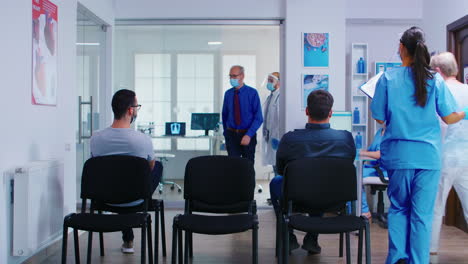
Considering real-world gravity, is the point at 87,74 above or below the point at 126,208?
above

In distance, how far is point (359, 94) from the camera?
6293mm

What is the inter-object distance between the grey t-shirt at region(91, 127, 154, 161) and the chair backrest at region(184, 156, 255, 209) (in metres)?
0.38

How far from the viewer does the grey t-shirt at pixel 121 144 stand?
3.57m

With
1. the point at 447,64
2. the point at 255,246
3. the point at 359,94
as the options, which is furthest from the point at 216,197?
the point at 359,94

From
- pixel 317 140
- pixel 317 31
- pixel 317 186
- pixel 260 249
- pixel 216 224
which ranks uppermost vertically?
pixel 317 31

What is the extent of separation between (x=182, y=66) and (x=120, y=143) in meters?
2.70

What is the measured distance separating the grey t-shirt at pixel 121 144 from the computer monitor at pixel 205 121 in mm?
2499

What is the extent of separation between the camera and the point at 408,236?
3.02m

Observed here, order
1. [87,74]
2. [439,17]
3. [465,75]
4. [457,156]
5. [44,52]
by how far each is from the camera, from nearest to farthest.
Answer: [457,156] < [44,52] < [465,75] < [87,74] < [439,17]

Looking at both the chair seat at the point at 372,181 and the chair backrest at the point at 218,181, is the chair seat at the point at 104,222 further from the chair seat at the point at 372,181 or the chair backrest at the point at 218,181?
the chair seat at the point at 372,181

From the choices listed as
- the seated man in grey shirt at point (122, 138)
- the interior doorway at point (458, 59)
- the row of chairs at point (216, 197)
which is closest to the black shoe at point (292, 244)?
the row of chairs at point (216, 197)

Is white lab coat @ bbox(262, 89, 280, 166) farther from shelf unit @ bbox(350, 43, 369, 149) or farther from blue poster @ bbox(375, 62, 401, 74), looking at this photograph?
blue poster @ bbox(375, 62, 401, 74)

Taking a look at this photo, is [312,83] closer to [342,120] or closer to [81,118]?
[342,120]

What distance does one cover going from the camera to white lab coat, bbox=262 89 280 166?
6.06 meters
